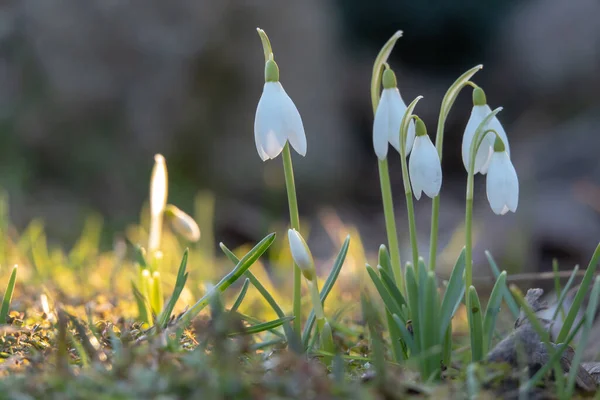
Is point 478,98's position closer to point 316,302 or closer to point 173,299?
point 316,302

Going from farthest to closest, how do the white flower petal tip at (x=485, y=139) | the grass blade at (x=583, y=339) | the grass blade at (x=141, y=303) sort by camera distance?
the grass blade at (x=141, y=303)
the white flower petal tip at (x=485, y=139)
the grass blade at (x=583, y=339)

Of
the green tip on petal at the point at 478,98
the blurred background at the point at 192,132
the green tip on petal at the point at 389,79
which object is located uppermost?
the green tip on petal at the point at 389,79

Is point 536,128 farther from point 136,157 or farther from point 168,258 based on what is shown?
point 168,258

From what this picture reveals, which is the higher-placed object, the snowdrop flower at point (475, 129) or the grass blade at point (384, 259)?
the snowdrop flower at point (475, 129)

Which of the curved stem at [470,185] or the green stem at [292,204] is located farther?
the green stem at [292,204]

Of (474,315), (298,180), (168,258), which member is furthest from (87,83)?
(474,315)

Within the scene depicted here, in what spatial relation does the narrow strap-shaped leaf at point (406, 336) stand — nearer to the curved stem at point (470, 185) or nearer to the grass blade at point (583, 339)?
the curved stem at point (470, 185)

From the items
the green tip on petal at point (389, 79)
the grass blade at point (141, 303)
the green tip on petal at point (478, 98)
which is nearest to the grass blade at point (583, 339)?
the green tip on petal at point (478, 98)

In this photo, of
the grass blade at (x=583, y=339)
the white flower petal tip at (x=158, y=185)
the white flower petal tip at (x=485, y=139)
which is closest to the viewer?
the grass blade at (x=583, y=339)

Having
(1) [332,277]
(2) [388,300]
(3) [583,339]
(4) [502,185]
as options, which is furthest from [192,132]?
(3) [583,339]
